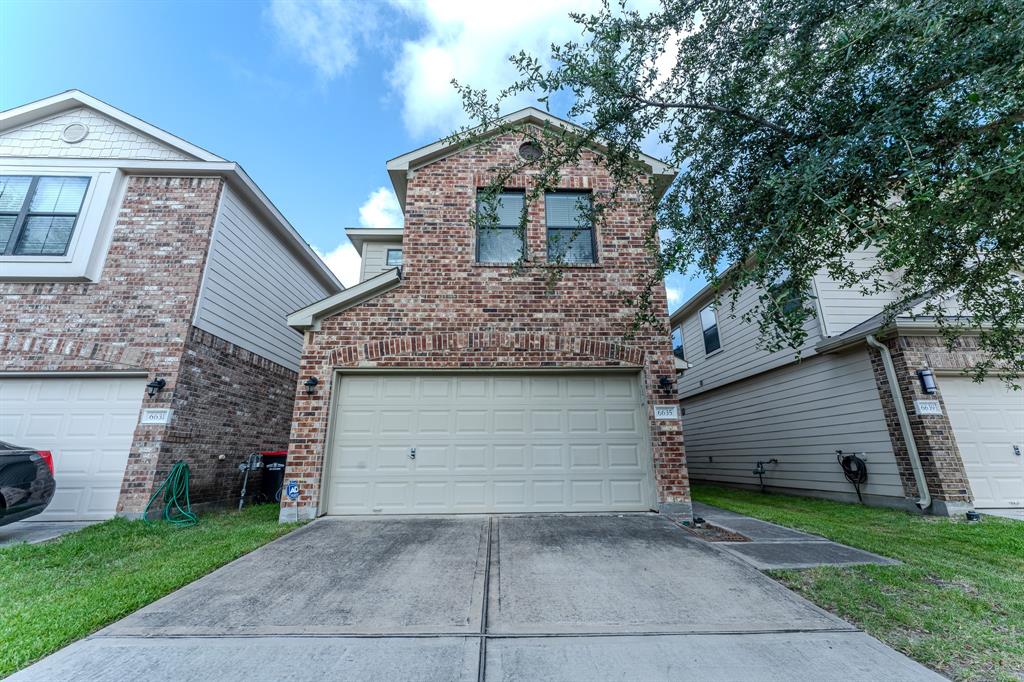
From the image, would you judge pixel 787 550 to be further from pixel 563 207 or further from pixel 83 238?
pixel 83 238

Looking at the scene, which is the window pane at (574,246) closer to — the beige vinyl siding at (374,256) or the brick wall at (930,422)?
the brick wall at (930,422)

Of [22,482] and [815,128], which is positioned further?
[22,482]

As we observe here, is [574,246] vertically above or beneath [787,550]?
above

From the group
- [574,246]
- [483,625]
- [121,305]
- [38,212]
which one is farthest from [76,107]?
[483,625]

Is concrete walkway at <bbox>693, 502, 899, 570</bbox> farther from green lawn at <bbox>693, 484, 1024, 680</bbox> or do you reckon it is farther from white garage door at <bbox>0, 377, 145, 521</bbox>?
white garage door at <bbox>0, 377, 145, 521</bbox>

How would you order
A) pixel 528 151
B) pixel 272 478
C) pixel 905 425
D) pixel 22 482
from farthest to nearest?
pixel 272 478 < pixel 528 151 < pixel 905 425 < pixel 22 482

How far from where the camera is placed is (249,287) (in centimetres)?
831

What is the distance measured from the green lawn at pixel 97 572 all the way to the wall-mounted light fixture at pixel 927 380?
988 centimetres

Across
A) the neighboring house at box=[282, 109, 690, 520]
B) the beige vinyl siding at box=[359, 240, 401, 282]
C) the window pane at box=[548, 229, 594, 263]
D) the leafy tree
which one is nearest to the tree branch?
the leafy tree

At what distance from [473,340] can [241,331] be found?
4.97 meters

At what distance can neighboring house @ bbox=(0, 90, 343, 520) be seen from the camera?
6.23 meters

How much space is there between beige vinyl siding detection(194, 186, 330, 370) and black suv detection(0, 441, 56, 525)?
2.59 meters

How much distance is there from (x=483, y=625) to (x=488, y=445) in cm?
359

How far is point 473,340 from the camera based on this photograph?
6473 mm
